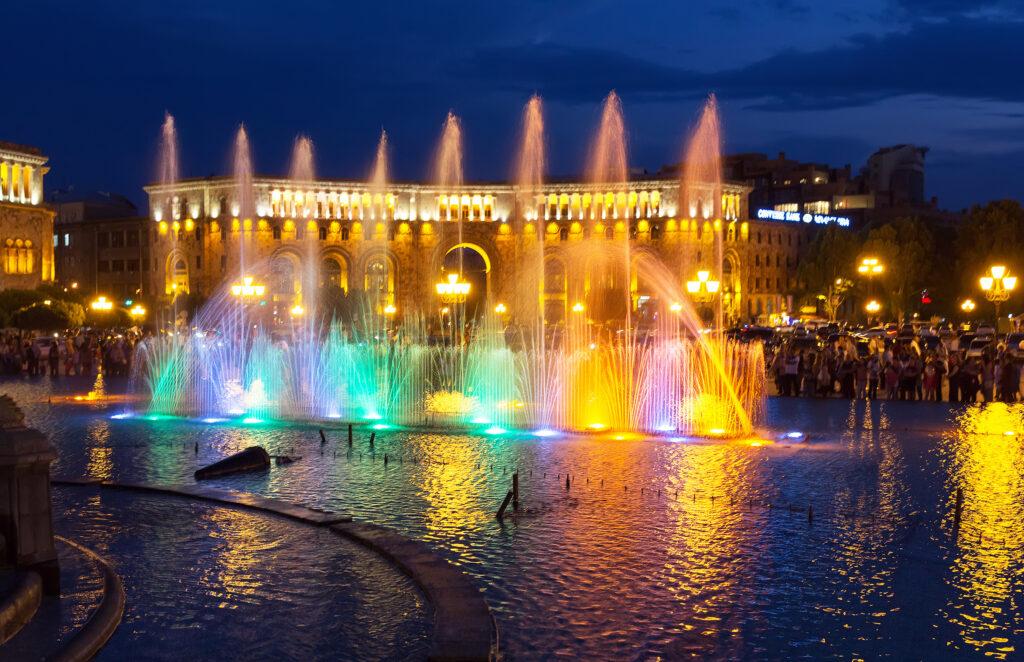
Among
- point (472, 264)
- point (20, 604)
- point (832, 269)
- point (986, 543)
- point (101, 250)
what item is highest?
point (101, 250)

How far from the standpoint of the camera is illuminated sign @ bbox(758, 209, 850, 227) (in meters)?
86.6

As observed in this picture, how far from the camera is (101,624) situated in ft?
20.0

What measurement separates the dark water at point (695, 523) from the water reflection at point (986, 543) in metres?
0.02

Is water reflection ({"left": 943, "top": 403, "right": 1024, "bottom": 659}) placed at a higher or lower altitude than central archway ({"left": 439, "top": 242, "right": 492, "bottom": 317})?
lower

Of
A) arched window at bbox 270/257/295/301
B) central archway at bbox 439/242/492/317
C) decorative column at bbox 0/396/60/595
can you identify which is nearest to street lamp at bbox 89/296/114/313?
arched window at bbox 270/257/295/301

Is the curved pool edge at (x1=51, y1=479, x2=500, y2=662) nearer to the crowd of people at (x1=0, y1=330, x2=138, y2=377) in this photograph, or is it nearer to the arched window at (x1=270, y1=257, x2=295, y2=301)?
the crowd of people at (x1=0, y1=330, x2=138, y2=377)

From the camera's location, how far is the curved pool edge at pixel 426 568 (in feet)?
19.3

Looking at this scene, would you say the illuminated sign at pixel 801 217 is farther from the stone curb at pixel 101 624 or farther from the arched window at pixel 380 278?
the stone curb at pixel 101 624

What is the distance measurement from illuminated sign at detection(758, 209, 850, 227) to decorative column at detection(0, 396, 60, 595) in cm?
8347

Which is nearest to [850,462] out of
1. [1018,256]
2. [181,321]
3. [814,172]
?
[1018,256]

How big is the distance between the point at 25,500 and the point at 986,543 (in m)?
7.11

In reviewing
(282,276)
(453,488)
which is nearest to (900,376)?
(453,488)

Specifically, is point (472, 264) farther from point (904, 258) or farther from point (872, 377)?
point (872, 377)

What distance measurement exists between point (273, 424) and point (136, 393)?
765 centimetres
